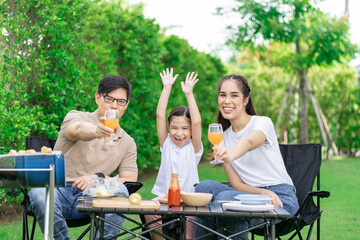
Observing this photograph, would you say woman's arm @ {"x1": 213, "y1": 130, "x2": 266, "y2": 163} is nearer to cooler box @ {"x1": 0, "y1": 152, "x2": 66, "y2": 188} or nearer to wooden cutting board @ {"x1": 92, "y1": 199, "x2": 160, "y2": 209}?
wooden cutting board @ {"x1": 92, "y1": 199, "x2": 160, "y2": 209}

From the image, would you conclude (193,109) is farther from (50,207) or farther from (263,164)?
(50,207)

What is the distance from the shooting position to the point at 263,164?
3.18 meters

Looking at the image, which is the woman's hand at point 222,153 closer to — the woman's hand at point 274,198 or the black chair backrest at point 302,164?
the woman's hand at point 274,198

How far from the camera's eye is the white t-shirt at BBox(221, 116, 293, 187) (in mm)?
3139

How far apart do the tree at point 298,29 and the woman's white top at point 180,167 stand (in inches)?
303

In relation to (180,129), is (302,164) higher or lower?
lower

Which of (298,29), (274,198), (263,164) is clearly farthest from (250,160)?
(298,29)

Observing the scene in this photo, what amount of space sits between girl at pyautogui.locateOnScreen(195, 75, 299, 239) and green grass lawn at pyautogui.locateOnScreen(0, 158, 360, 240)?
1.66m

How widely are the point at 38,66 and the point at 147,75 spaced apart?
2679mm

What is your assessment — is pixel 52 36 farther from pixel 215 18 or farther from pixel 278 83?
pixel 278 83

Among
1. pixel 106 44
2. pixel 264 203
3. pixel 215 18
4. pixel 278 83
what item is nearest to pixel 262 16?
pixel 215 18

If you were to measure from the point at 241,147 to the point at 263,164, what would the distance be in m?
0.39

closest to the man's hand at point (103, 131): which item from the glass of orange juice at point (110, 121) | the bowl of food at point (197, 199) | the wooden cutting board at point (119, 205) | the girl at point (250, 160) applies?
the glass of orange juice at point (110, 121)

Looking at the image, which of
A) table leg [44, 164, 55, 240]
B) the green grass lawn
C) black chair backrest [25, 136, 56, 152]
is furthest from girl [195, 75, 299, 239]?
the green grass lawn
